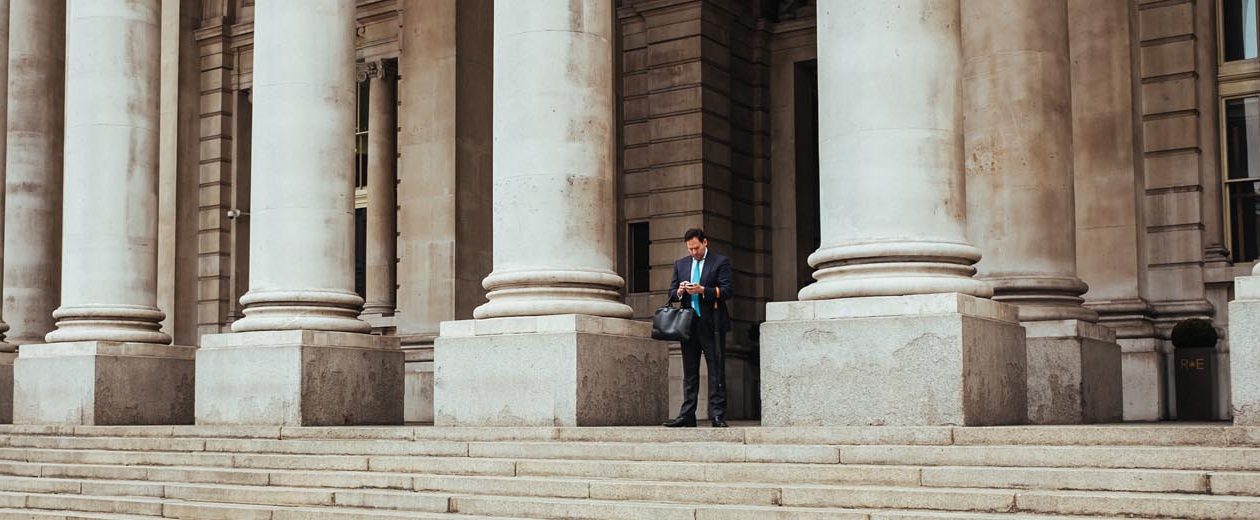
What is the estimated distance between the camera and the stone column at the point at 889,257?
47.2ft

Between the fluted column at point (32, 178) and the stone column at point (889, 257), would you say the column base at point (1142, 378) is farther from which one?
the fluted column at point (32, 178)

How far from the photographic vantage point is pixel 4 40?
28.2 m

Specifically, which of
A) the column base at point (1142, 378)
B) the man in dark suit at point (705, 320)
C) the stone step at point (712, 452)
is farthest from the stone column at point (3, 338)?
the column base at point (1142, 378)

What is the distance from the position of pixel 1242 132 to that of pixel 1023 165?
6595mm

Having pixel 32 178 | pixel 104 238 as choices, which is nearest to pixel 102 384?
pixel 104 238

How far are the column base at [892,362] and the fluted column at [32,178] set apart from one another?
1778 centimetres

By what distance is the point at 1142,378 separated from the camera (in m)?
21.6

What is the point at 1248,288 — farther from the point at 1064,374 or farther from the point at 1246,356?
the point at 1064,374

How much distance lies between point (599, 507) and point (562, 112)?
6227 mm

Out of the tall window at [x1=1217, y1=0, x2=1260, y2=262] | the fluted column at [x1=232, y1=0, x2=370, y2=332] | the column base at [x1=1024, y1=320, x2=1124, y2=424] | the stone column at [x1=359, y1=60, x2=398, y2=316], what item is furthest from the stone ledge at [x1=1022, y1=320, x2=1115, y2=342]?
the stone column at [x1=359, y1=60, x2=398, y2=316]

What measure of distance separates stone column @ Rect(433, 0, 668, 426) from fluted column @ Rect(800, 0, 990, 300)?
10.9 feet

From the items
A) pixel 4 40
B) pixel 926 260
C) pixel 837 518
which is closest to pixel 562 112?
pixel 926 260

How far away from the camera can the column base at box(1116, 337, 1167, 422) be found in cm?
2125

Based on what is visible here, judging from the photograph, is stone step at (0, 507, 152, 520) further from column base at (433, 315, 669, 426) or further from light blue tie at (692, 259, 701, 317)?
light blue tie at (692, 259, 701, 317)
